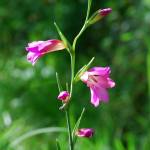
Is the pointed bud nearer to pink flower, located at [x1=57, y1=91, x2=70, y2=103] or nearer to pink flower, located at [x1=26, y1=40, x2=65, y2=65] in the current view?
pink flower, located at [x1=26, y1=40, x2=65, y2=65]

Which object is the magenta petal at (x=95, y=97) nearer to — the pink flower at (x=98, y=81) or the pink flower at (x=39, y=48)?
the pink flower at (x=98, y=81)

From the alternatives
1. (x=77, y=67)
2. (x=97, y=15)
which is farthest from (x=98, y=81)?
(x=77, y=67)

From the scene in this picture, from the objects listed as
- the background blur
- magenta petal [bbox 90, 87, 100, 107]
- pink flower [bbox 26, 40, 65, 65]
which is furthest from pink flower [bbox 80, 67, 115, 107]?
the background blur

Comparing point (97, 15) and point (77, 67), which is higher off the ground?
point (97, 15)

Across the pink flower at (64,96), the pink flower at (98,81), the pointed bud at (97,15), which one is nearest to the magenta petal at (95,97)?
the pink flower at (98,81)

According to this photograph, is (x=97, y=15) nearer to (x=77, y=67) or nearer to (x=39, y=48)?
(x=39, y=48)

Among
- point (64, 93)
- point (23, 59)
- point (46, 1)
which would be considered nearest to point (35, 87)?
point (23, 59)
